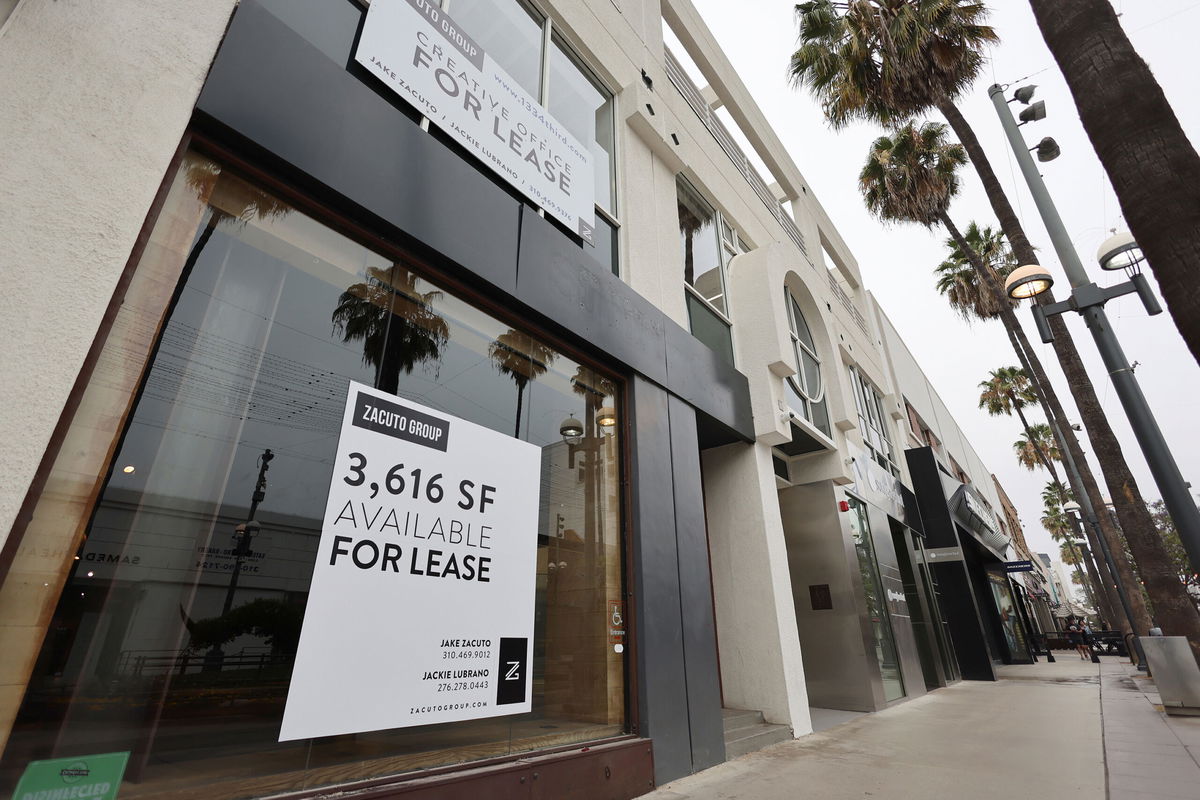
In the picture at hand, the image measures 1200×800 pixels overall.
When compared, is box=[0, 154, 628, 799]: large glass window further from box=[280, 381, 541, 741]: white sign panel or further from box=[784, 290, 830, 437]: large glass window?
box=[784, 290, 830, 437]: large glass window

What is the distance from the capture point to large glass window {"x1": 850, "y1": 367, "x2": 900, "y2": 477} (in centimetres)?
1321

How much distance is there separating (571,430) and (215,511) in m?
2.73

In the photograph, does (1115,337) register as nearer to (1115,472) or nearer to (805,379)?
(805,379)

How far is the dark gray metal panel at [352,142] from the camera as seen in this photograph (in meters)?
3.00

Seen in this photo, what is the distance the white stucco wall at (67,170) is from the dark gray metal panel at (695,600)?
4.48m

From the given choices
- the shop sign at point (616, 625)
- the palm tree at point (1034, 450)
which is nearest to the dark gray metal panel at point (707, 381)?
the shop sign at point (616, 625)

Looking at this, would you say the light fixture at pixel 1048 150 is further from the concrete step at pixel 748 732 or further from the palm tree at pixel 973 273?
the palm tree at pixel 973 273

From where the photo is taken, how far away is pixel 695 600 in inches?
207

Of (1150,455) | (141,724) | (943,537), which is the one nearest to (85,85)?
(141,724)

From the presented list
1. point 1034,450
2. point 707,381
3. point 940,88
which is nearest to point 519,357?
point 707,381

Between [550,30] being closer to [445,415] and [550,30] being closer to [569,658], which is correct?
[445,415]

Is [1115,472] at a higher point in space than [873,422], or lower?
lower

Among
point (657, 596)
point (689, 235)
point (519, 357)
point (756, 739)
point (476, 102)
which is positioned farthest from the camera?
point (689, 235)

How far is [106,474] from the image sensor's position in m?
2.31
